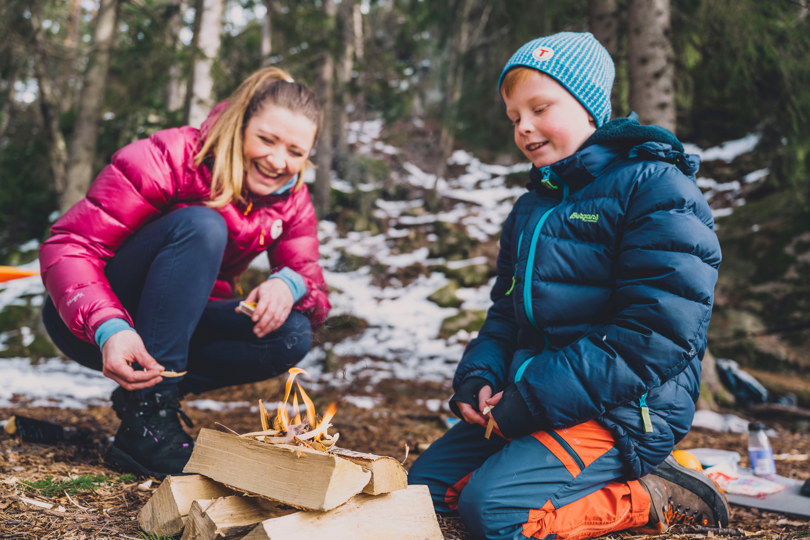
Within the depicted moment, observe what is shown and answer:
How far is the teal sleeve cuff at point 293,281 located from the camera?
2.55 metres

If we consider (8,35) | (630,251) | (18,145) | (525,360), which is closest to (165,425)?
(525,360)

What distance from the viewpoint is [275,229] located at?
2674 millimetres

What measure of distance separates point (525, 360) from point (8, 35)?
716 cm

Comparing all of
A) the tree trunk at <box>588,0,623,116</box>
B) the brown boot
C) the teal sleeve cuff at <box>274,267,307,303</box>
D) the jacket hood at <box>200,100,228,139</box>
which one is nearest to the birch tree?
the tree trunk at <box>588,0,623,116</box>

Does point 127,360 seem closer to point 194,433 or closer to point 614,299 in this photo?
point 194,433

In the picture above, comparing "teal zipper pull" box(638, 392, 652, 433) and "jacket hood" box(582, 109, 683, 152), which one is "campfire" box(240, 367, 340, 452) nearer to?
"teal zipper pull" box(638, 392, 652, 433)

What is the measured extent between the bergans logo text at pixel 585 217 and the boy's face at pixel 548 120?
261 millimetres

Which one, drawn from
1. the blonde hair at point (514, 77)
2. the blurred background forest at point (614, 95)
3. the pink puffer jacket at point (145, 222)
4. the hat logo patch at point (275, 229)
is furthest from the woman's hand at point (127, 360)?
the blurred background forest at point (614, 95)

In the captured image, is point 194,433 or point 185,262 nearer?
point 185,262

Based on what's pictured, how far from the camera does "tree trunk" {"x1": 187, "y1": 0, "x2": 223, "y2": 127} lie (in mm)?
5215

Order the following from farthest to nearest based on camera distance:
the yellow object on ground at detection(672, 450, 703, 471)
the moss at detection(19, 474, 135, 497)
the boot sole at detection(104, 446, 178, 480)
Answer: the yellow object on ground at detection(672, 450, 703, 471)
the boot sole at detection(104, 446, 178, 480)
the moss at detection(19, 474, 135, 497)

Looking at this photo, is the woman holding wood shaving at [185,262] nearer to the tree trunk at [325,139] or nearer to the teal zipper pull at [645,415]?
the teal zipper pull at [645,415]

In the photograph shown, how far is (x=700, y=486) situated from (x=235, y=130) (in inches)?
89.5

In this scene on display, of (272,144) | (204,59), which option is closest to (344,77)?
(204,59)
